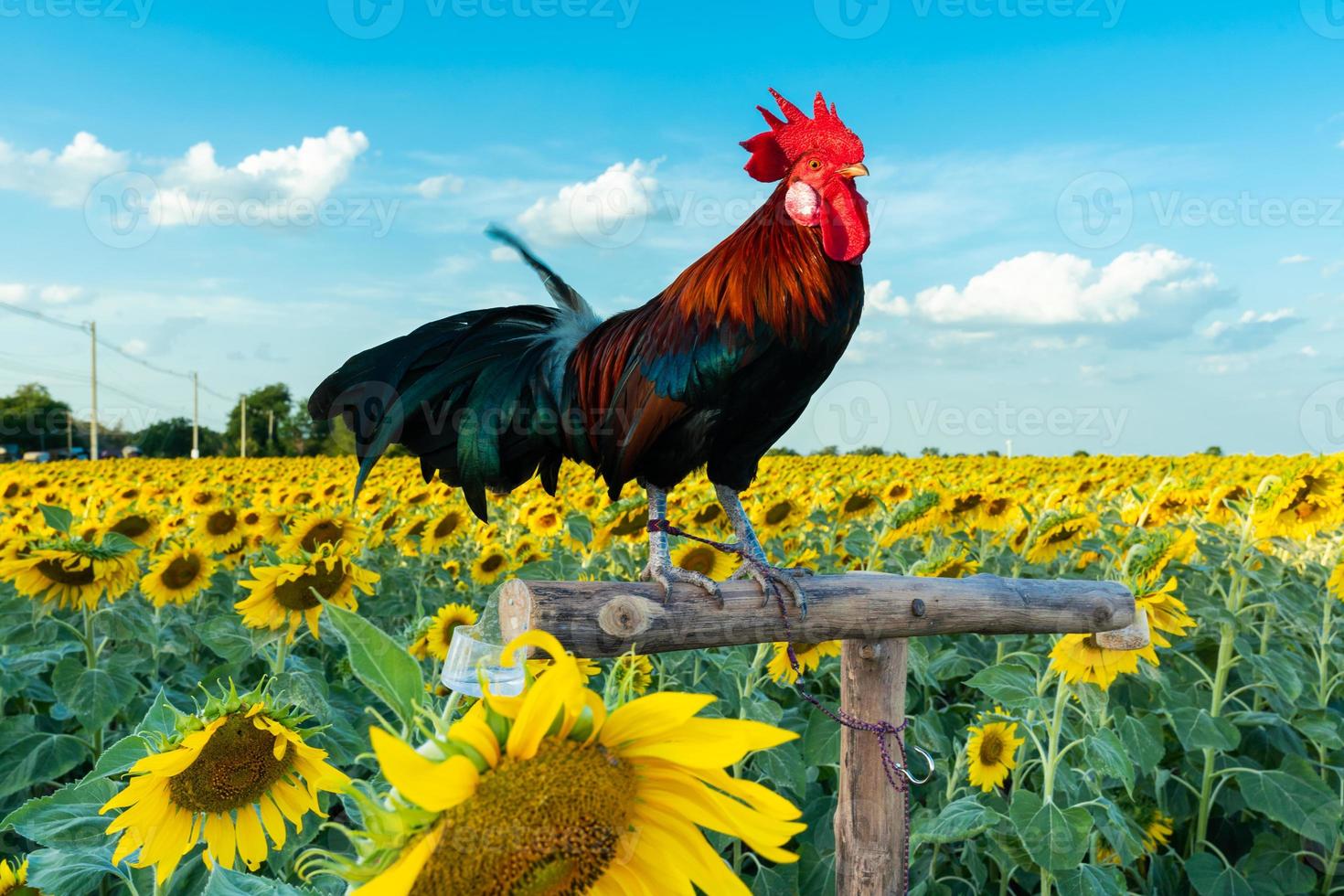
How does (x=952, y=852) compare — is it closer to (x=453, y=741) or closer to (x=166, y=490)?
(x=453, y=741)

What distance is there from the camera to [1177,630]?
9.45 feet

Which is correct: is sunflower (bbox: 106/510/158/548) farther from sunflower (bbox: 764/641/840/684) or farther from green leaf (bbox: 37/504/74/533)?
sunflower (bbox: 764/641/840/684)

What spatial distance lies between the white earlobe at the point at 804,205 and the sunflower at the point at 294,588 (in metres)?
1.76

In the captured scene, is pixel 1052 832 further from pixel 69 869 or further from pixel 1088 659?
pixel 69 869

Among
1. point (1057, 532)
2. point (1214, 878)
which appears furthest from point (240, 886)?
point (1057, 532)

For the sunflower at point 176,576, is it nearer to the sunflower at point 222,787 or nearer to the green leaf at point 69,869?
the green leaf at point 69,869

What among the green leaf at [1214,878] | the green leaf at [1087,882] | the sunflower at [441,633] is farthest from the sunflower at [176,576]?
the green leaf at [1214,878]

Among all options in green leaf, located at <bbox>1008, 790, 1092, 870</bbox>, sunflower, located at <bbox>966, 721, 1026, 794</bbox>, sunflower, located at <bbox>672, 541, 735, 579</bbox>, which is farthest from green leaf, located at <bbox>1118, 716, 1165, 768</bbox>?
sunflower, located at <bbox>672, 541, 735, 579</bbox>

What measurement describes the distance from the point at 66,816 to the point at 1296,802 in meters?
3.89

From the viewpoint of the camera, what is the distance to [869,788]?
91.1 inches

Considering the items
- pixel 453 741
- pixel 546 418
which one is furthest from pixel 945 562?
pixel 453 741

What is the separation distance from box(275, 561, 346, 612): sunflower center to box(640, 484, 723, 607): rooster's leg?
1128mm

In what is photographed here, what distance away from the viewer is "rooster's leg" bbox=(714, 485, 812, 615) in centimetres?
217

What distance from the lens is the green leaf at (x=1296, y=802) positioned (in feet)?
Answer: 10.5
